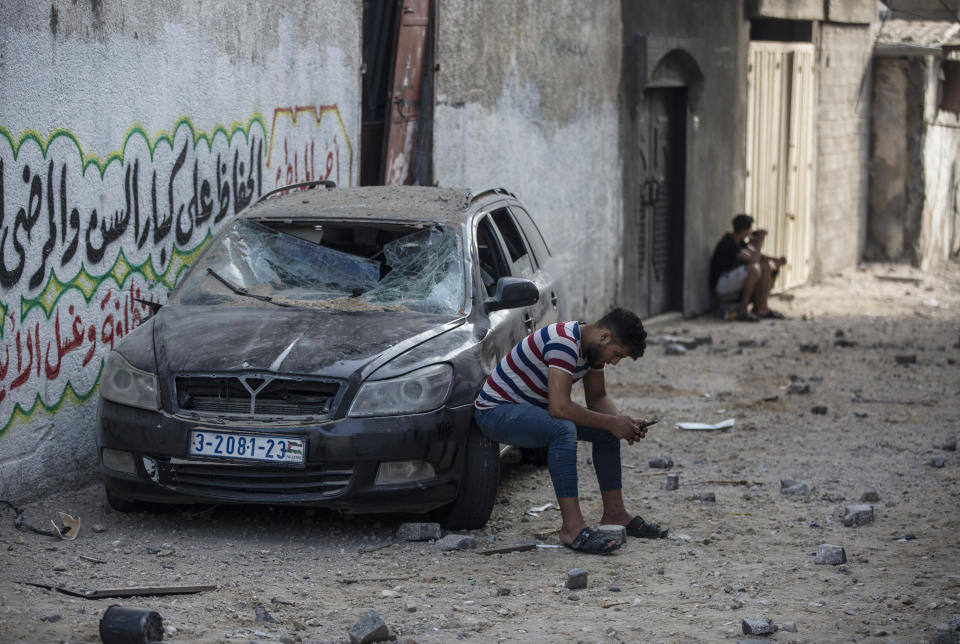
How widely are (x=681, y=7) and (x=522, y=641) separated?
36.4ft

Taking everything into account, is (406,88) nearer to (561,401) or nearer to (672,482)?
(672,482)

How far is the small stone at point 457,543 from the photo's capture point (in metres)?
5.94

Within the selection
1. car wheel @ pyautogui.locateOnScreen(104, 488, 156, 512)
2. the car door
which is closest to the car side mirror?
the car door

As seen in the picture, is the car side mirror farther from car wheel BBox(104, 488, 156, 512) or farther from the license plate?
car wheel BBox(104, 488, 156, 512)

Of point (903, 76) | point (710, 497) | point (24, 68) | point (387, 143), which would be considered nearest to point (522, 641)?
point (710, 497)

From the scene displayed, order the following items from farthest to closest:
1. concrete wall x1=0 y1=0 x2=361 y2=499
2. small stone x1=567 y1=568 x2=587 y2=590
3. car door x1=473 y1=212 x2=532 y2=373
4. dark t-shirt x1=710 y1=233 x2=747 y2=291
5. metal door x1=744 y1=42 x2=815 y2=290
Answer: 1. metal door x1=744 y1=42 x2=815 y2=290
2. dark t-shirt x1=710 y1=233 x2=747 y2=291
3. car door x1=473 y1=212 x2=532 y2=373
4. concrete wall x1=0 y1=0 x2=361 y2=499
5. small stone x1=567 y1=568 x2=587 y2=590

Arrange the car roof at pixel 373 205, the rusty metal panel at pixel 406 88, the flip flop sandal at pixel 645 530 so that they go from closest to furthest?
1. the flip flop sandal at pixel 645 530
2. the car roof at pixel 373 205
3. the rusty metal panel at pixel 406 88

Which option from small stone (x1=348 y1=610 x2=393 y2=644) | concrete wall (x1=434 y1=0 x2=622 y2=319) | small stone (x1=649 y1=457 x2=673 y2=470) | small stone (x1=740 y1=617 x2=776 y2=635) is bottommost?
small stone (x1=649 y1=457 x2=673 y2=470)

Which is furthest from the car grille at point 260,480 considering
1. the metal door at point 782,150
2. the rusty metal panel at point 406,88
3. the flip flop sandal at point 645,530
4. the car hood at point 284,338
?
the metal door at point 782,150

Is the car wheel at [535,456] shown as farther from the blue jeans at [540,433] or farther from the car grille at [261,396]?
the car grille at [261,396]

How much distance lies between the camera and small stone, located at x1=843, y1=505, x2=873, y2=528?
21.6ft

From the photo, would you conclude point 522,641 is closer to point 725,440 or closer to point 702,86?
point 725,440

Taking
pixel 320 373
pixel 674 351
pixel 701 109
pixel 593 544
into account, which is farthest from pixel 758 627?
pixel 701 109

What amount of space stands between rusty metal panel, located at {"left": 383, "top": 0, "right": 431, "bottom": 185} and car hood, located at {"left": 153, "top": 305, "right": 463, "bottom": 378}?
4552mm
